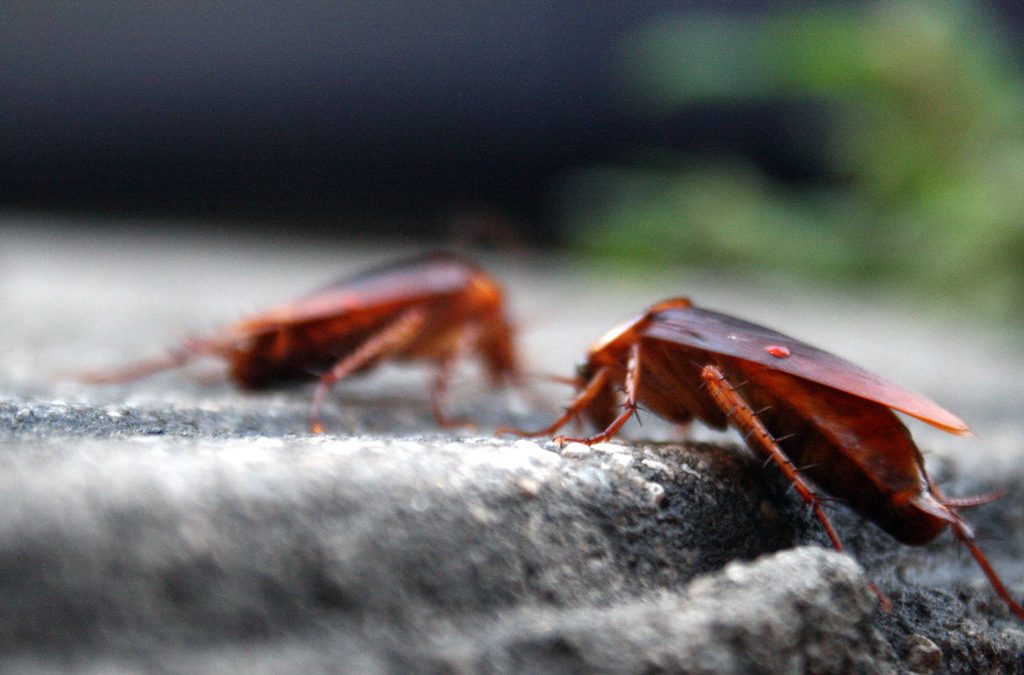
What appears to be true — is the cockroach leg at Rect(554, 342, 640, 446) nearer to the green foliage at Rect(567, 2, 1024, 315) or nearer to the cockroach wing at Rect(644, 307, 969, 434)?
the cockroach wing at Rect(644, 307, 969, 434)

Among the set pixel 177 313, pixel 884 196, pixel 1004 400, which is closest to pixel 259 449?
pixel 1004 400

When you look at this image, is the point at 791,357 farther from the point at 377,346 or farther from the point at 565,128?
the point at 565,128

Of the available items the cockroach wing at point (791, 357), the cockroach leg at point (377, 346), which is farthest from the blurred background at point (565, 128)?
the cockroach wing at point (791, 357)

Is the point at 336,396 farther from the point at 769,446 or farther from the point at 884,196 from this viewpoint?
the point at 884,196

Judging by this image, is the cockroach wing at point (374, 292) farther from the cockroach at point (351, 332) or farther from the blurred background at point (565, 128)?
the blurred background at point (565, 128)

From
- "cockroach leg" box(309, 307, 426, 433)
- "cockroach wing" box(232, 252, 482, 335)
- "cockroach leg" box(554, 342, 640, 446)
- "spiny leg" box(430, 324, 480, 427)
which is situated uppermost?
"cockroach leg" box(554, 342, 640, 446)

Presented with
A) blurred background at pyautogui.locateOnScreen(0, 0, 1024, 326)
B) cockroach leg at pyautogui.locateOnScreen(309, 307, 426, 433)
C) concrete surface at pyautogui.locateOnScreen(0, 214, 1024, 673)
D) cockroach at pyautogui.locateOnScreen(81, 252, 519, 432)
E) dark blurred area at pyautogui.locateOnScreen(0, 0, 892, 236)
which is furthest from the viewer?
dark blurred area at pyautogui.locateOnScreen(0, 0, 892, 236)

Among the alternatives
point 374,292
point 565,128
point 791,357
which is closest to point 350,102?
point 565,128

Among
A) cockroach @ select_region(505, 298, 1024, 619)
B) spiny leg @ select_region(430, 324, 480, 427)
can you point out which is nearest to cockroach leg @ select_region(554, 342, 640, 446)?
cockroach @ select_region(505, 298, 1024, 619)
